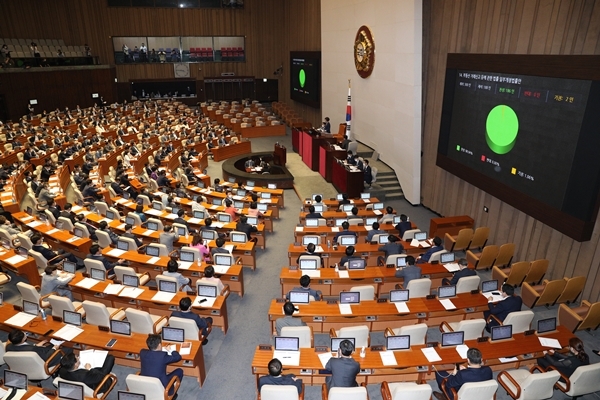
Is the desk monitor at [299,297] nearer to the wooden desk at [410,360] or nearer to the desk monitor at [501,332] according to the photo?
the wooden desk at [410,360]

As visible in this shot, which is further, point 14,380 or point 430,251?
point 430,251

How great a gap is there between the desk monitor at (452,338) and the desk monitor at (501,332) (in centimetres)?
63

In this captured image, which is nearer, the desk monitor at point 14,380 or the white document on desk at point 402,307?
the desk monitor at point 14,380

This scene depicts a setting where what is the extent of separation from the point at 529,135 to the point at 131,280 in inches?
384

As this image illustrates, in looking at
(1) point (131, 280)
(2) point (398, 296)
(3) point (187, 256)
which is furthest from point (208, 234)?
(2) point (398, 296)

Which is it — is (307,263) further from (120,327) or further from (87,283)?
(87,283)

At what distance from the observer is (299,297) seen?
822 centimetres

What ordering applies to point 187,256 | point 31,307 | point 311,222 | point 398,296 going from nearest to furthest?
point 31,307 → point 398,296 → point 187,256 → point 311,222

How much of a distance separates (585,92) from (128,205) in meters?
12.9

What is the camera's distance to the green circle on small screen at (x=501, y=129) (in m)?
10.6

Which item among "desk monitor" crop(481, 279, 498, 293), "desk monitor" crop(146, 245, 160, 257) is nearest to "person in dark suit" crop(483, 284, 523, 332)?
"desk monitor" crop(481, 279, 498, 293)

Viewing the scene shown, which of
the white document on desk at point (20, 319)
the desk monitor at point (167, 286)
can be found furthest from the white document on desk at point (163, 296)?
the white document on desk at point (20, 319)

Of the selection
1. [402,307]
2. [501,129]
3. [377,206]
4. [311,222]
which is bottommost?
[377,206]

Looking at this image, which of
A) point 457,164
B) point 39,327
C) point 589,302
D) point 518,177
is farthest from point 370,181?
point 39,327
